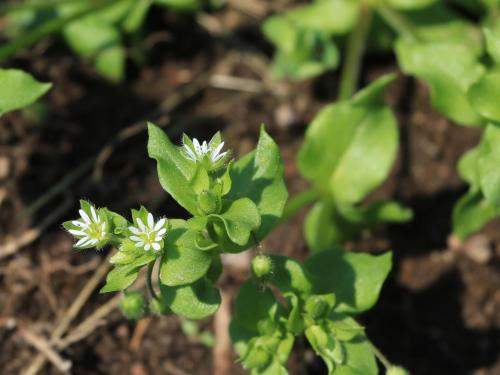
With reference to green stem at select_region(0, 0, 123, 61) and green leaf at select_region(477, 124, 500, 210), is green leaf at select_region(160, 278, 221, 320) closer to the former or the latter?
green leaf at select_region(477, 124, 500, 210)

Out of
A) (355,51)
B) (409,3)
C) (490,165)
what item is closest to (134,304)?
(490,165)

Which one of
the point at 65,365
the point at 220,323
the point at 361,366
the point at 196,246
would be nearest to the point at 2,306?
the point at 65,365

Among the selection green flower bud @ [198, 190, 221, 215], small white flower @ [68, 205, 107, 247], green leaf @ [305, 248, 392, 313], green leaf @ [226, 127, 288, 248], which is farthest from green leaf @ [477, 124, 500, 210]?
small white flower @ [68, 205, 107, 247]

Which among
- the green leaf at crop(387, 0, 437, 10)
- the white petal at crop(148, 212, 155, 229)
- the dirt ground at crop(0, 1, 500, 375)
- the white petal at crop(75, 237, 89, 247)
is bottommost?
the dirt ground at crop(0, 1, 500, 375)

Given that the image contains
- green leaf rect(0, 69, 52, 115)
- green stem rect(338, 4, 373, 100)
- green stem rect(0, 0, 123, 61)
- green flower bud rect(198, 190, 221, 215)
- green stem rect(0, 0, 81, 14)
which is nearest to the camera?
green flower bud rect(198, 190, 221, 215)

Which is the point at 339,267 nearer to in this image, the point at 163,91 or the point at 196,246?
the point at 196,246

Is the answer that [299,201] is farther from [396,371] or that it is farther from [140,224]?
[140,224]

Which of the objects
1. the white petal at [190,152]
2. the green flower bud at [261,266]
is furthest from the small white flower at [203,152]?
the green flower bud at [261,266]
